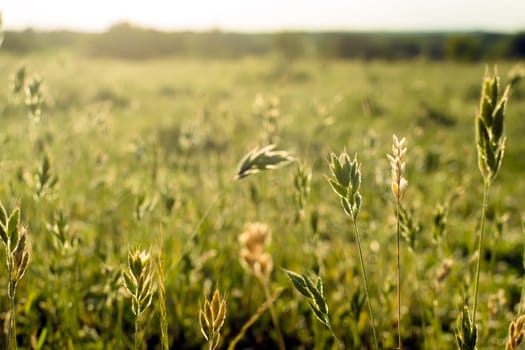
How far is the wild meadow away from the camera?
97cm

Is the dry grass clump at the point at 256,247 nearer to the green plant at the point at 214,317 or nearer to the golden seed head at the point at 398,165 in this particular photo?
the green plant at the point at 214,317

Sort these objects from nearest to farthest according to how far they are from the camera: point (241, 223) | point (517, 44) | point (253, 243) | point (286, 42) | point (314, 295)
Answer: point (314, 295), point (253, 243), point (241, 223), point (286, 42), point (517, 44)

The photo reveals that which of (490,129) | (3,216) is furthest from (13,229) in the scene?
(490,129)

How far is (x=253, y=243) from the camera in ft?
3.60

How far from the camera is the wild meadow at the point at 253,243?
0.97 metres

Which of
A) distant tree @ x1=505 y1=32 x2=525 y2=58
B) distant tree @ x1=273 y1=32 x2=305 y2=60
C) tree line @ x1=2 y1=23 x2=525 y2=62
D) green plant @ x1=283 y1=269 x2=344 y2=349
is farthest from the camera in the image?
distant tree @ x1=505 y1=32 x2=525 y2=58

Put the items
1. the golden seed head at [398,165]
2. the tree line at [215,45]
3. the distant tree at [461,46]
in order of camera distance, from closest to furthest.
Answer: the golden seed head at [398,165]
the tree line at [215,45]
the distant tree at [461,46]

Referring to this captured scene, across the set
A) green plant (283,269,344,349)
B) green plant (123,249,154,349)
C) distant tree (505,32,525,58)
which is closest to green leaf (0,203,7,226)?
green plant (123,249,154,349)

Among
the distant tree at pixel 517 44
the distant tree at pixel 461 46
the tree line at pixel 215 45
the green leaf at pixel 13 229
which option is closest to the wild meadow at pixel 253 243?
the green leaf at pixel 13 229

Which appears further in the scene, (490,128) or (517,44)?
(517,44)

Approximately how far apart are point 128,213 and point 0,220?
2.48 metres

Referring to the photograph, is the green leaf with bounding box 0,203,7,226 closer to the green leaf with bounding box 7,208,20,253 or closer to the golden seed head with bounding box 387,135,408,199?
the green leaf with bounding box 7,208,20,253

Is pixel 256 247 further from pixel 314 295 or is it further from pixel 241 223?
pixel 241 223

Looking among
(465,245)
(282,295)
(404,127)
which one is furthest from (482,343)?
(404,127)
